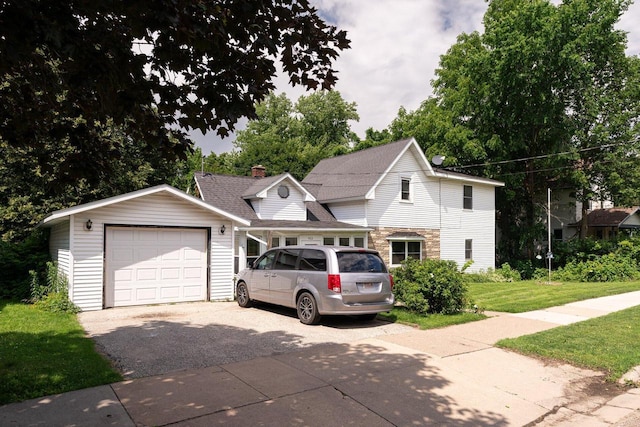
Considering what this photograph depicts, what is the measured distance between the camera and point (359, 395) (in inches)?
210

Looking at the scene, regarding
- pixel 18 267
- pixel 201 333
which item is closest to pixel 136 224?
pixel 18 267

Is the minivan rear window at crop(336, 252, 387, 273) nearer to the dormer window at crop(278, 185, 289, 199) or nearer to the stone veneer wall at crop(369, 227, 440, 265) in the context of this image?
the dormer window at crop(278, 185, 289, 199)

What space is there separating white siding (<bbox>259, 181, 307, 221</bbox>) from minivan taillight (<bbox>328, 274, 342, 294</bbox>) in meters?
10.4

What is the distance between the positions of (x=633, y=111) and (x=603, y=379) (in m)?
26.2

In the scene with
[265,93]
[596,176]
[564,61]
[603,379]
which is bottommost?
[603,379]

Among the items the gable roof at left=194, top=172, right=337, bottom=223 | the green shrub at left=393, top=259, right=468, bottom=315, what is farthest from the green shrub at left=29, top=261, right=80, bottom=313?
the green shrub at left=393, top=259, right=468, bottom=315

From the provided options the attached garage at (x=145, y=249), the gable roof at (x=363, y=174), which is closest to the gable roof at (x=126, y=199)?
the attached garage at (x=145, y=249)

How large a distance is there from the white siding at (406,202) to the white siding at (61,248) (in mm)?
12338

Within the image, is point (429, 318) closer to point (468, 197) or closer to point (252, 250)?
point (252, 250)

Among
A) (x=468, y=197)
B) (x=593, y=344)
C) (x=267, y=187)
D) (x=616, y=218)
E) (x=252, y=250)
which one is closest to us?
(x=593, y=344)

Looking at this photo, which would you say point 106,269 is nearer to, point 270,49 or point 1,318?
point 1,318

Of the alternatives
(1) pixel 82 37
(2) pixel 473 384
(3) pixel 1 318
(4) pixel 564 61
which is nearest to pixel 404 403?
(2) pixel 473 384

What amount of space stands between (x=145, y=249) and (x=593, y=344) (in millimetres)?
11188

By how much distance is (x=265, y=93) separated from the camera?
4809 mm
